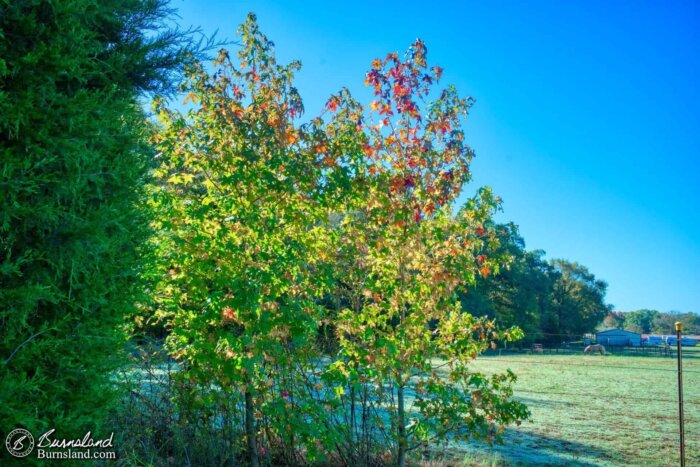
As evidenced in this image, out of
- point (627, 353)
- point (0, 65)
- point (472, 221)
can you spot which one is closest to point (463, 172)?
point (472, 221)

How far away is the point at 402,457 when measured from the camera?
4684 millimetres

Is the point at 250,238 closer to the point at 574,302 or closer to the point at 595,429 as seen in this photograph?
the point at 595,429

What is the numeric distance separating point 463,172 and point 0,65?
12.0 ft

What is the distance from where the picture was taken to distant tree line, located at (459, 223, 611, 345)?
43.5 metres

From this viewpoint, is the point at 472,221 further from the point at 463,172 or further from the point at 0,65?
the point at 0,65

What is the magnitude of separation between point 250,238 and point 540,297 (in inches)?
2065

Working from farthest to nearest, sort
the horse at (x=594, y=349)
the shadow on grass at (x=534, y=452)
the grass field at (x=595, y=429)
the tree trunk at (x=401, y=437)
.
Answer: the horse at (x=594, y=349), the grass field at (x=595, y=429), the shadow on grass at (x=534, y=452), the tree trunk at (x=401, y=437)

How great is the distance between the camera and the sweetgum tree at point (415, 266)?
449 cm

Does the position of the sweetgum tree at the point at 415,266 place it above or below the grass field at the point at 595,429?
above

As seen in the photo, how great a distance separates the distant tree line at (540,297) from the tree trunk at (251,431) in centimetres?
3382

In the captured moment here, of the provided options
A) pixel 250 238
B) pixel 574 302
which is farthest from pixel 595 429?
pixel 574 302

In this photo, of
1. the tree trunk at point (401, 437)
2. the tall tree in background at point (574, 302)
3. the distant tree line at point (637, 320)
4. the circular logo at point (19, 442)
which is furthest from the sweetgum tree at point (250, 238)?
the distant tree line at point (637, 320)

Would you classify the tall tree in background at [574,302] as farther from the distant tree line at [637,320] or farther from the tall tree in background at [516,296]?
the distant tree line at [637,320]

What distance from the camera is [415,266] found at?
4754 mm
